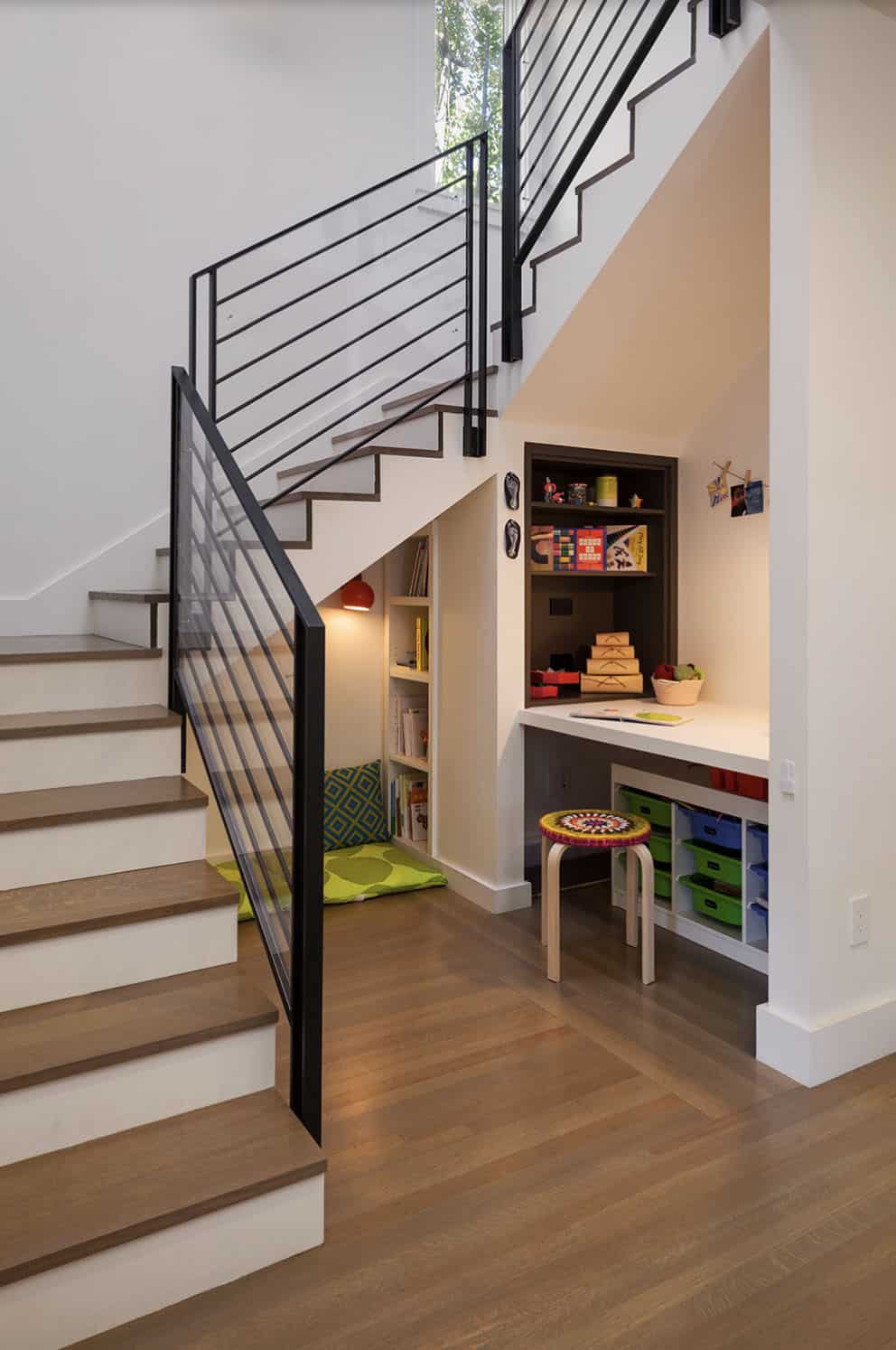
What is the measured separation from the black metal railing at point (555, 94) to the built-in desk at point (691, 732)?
4.40 ft

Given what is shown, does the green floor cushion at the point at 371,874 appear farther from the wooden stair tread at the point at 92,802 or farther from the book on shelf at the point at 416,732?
the wooden stair tread at the point at 92,802

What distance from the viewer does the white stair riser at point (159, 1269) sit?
4.81 ft

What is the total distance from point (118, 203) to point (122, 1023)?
10.8ft

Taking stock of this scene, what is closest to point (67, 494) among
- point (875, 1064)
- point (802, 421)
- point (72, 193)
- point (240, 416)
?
point (240, 416)

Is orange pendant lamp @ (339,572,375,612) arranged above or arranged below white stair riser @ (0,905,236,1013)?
above

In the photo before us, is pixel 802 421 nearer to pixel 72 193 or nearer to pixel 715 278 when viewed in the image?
pixel 715 278

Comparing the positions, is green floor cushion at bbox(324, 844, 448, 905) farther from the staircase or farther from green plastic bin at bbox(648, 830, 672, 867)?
the staircase

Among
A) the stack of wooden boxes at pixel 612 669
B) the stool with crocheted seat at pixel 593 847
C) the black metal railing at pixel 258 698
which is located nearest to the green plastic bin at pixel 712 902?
the stool with crocheted seat at pixel 593 847

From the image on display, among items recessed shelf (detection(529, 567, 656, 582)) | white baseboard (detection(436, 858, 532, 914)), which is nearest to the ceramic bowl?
recessed shelf (detection(529, 567, 656, 582))

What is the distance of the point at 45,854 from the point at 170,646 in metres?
0.83

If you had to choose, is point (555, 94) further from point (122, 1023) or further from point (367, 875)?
point (367, 875)

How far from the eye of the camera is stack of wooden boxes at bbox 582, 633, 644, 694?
12.6 feet

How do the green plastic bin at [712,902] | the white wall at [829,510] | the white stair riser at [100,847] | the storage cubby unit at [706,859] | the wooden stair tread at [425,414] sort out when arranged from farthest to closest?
the wooden stair tread at [425,414], the green plastic bin at [712,902], the storage cubby unit at [706,859], the white wall at [829,510], the white stair riser at [100,847]

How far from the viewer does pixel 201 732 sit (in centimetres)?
248
